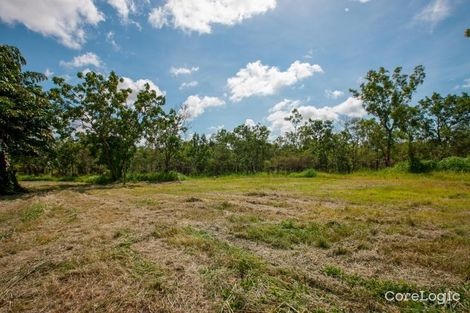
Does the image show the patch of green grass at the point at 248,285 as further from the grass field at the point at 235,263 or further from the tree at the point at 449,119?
the tree at the point at 449,119

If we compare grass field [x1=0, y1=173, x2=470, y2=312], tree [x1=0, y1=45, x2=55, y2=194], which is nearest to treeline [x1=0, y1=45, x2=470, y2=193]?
tree [x1=0, y1=45, x2=55, y2=194]

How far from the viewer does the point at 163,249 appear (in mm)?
4844

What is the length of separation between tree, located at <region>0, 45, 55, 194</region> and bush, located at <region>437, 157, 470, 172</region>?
30.5m

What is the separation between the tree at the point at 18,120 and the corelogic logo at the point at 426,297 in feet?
59.0

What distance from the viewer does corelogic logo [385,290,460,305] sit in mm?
2961

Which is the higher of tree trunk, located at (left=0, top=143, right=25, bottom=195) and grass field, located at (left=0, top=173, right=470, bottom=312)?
tree trunk, located at (left=0, top=143, right=25, bottom=195)

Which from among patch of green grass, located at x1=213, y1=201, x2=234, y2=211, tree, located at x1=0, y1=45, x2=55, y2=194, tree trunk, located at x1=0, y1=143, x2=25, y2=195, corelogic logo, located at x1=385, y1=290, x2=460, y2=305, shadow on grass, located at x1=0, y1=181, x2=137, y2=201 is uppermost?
tree, located at x1=0, y1=45, x2=55, y2=194

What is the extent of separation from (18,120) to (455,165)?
3192 cm

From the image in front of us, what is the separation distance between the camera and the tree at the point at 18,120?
14.4 m

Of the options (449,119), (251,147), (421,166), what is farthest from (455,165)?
(251,147)

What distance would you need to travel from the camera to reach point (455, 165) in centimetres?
2092

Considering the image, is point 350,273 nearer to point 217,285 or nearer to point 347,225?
point 217,285

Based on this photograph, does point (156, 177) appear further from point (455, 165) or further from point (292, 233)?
point (455, 165)

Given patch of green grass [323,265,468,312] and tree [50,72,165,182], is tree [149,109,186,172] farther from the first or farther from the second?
patch of green grass [323,265,468,312]
